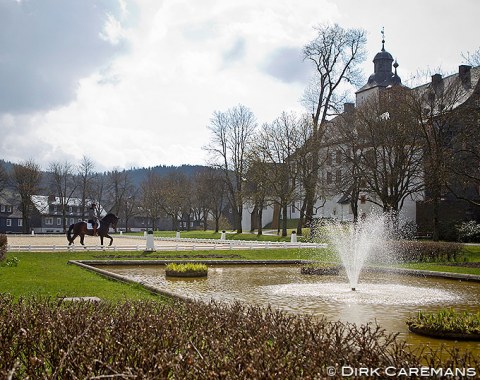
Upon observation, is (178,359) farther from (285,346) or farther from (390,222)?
(390,222)

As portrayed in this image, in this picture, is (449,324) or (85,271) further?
(85,271)

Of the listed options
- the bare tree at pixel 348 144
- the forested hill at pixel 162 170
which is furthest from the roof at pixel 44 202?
the bare tree at pixel 348 144

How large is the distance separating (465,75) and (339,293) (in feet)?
146

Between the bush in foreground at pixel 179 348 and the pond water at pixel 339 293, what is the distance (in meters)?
3.61

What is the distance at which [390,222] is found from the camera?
44.0 metres

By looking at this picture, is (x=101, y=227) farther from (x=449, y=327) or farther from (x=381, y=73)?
(x=381, y=73)

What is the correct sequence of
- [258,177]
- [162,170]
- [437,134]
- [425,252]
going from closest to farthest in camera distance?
1. [425,252]
2. [437,134]
3. [258,177]
4. [162,170]

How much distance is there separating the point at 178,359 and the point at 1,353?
2085 millimetres

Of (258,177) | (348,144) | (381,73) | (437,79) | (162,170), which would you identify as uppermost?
(381,73)

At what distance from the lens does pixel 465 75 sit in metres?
53.7

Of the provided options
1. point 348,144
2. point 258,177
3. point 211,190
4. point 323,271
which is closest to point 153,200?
point 211,190

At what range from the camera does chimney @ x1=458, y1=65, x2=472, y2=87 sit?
5275 centimetres

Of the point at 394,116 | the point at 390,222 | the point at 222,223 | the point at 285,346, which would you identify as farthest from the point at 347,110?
the point at 285,346

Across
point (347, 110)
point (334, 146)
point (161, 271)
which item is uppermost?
point (347, 110)
